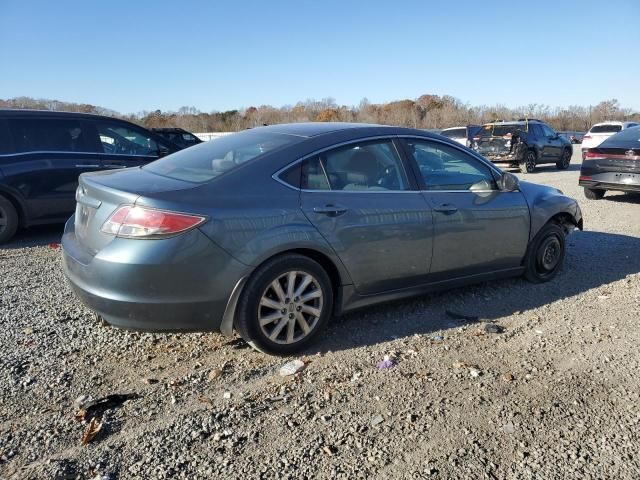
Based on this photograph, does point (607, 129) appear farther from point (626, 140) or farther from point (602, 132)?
point (626, 140)

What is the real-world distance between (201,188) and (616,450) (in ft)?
9.19

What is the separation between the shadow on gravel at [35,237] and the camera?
7.01 meters

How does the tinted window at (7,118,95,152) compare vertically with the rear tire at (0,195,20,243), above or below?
above

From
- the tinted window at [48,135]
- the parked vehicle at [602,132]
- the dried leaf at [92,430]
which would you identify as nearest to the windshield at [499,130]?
the parked vehicle at [602,132]

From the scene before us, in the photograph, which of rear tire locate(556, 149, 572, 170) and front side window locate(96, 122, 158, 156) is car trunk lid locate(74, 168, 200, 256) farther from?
rear tire locate(556, 149, 572, 170)

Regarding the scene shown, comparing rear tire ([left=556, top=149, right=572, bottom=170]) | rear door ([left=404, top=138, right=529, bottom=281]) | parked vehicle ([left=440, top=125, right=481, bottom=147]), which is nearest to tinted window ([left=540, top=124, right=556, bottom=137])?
rear tire ([left=556, top=149, right=572, bottom=170])

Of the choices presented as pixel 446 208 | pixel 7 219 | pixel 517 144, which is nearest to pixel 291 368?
pixel 446 208

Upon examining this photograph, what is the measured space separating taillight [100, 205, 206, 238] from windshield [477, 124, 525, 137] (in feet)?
53.2

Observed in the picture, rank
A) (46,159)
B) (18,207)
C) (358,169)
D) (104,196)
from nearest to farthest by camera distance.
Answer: (104,196) < (358,169) < (18,207) < (46,159)

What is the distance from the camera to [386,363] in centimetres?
363

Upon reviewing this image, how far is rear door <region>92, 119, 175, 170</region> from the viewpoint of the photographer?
7750mm

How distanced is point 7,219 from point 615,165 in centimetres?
1042

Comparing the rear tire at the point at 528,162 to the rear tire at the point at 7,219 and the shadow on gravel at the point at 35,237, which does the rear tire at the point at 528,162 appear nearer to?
the shadow on gravel at the point at 35,237

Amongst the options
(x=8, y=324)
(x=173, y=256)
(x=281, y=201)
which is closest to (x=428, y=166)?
(x=281, y=201)
